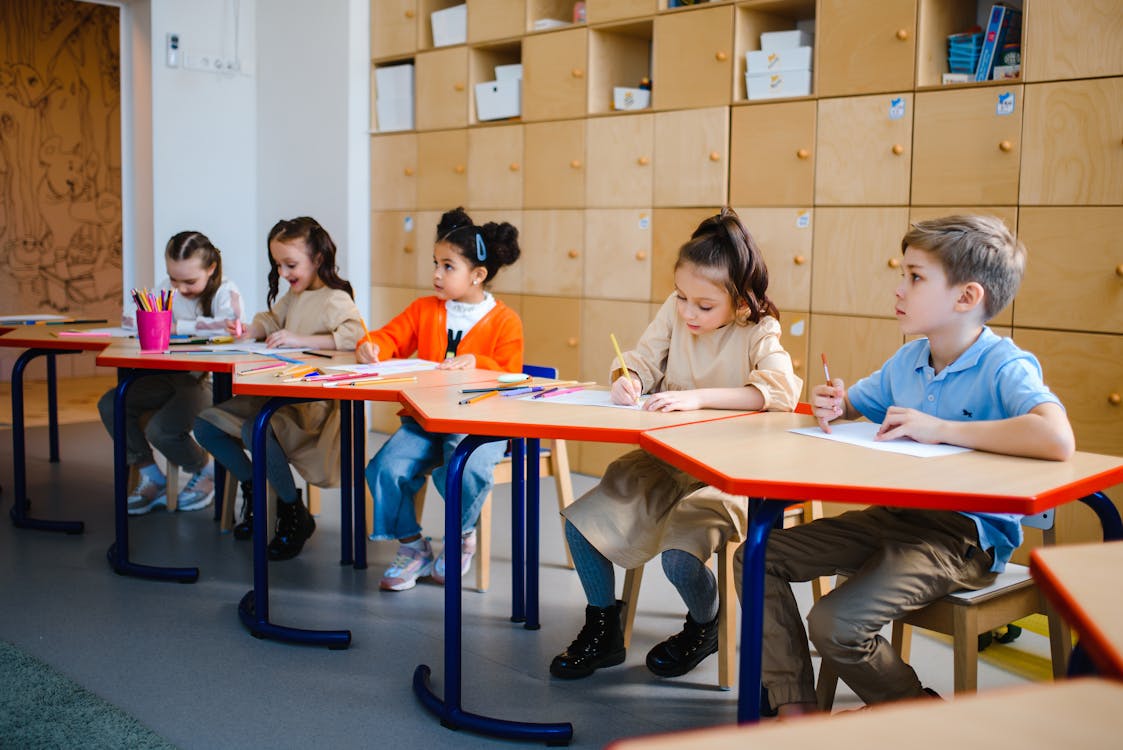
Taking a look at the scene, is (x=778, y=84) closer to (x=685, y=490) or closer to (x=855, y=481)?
(x=685, y=490)

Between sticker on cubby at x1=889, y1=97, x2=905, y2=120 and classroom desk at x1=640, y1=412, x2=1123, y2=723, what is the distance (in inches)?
74.2

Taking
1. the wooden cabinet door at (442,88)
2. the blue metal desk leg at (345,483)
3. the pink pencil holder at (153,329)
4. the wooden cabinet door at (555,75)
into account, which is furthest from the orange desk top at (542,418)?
the wooden cabinet door at (442,88)

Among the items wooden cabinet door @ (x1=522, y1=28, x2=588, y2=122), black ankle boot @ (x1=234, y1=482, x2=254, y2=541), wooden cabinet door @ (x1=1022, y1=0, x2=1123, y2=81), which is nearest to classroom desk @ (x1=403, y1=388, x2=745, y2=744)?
black ankle boot @ (x1=234, y1=482, x2=254, y2=541)

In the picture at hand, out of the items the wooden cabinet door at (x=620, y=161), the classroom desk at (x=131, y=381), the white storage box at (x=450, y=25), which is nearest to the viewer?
the classroom desk at (x=131, y=381)

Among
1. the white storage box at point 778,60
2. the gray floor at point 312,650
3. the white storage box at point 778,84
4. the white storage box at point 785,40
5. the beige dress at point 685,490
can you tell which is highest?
the white storage box at point 785,40

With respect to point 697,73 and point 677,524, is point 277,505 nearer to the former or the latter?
point 677,524

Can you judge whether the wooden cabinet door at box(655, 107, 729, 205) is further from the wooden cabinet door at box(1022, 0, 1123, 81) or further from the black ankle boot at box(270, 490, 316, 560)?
the black ankle boot at box(270, 490, 316, 560)

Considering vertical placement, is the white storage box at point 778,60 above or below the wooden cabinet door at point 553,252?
above

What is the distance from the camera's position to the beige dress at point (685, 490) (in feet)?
7.00

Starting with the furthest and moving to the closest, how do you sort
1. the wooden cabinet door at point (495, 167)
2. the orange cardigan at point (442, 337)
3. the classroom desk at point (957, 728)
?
the wooden cabinet door at point (495, 167), the orange cardigan at point (442, 337), the classroom desk at point (957, 728)

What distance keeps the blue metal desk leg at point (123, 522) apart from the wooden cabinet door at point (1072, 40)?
8.71ft

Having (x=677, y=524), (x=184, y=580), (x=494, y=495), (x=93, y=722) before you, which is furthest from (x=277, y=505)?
(x=677, y=524)

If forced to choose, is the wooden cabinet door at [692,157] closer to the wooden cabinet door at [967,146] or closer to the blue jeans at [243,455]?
the wooden cabinet door at [967,146]

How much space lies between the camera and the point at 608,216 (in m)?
4.25
